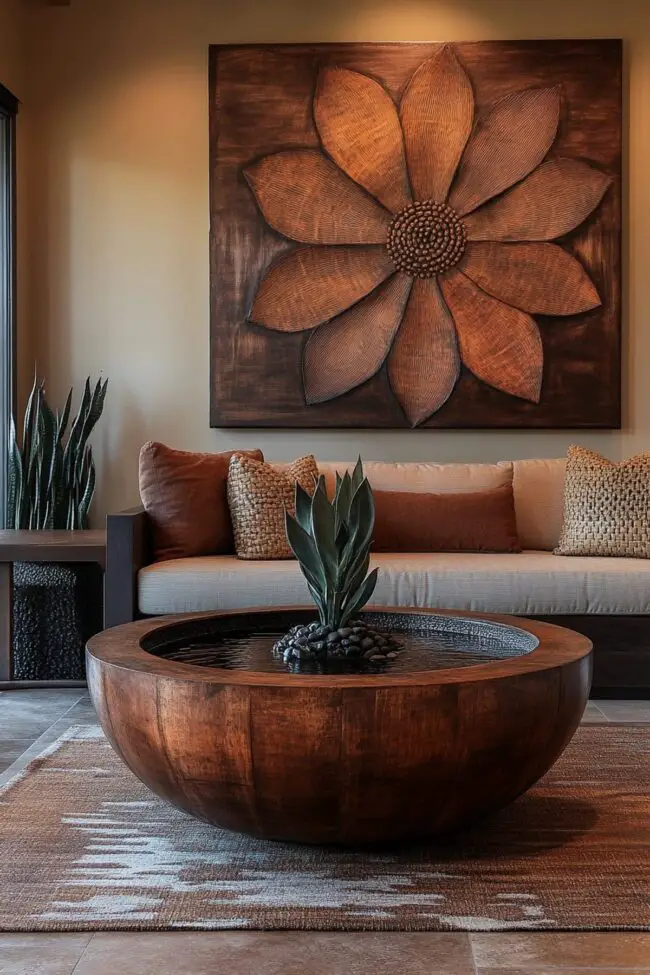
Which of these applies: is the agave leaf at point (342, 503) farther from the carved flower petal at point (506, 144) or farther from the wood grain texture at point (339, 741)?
the carved flower petal at point (506, 144)

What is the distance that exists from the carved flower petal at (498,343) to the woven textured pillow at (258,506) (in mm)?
1086

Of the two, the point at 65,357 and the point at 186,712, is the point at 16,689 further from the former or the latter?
the point at 186,712

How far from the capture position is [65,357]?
4598 millimetres

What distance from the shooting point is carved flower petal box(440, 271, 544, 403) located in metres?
4.47

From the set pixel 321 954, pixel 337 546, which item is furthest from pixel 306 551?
pixel 321 954

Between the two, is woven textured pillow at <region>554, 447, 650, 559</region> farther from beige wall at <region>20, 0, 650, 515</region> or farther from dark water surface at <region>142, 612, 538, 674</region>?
dark water surface at <region>142, 612, 538, 674</region>

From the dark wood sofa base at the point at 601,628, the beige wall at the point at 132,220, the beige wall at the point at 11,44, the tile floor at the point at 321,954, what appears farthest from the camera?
the beige wall at the point at 132,220

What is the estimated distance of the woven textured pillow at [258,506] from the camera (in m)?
3.76

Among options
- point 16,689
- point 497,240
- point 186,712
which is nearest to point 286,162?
point 497,240

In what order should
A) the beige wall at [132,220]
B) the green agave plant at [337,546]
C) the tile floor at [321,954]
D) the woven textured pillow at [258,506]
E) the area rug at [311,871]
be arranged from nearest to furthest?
the tile floor at [321,954] → the area rug at [311,871] → the green agave plant at [337,546] → the woven textured pillow at [258,506] → the beige wall at [132,220]

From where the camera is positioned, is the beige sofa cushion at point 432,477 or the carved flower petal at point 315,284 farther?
the carved flower petal at point 315,284

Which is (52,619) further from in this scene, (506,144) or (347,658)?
(506,144)

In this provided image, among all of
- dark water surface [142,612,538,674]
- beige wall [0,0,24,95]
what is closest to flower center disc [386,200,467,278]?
beige wall [0,0,24,95]

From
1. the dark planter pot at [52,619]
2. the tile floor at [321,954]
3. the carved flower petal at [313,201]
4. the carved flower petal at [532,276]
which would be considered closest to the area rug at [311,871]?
the tile floor at [321,954]
